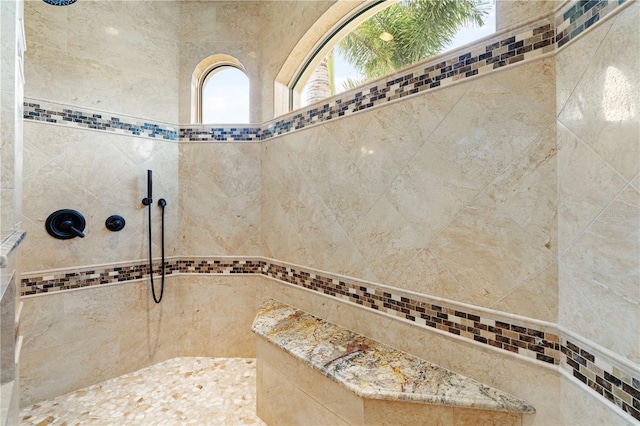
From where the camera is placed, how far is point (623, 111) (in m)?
0.85

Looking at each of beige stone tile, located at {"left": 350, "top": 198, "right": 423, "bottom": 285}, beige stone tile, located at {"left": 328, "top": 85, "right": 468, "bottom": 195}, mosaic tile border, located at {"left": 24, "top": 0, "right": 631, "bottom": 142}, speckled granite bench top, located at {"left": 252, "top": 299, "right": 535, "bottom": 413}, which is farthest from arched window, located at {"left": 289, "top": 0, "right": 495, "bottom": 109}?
speckled granite bench top, located at {"left": 252, "top": 299, "right": 535, "bottom": 413}

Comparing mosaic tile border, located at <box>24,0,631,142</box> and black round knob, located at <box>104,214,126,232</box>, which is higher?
mosaic tile border, located at <box>24,0,631,142</box>

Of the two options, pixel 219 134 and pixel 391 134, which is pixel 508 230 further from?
pixel 219 134

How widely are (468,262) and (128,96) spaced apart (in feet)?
8.39

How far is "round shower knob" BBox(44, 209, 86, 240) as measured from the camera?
192 cm

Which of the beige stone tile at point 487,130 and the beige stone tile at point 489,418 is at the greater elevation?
the beige stone tile at point 487,130

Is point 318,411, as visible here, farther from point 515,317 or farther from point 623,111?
point 623,111

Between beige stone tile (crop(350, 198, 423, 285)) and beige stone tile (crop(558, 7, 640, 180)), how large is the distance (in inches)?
29.9

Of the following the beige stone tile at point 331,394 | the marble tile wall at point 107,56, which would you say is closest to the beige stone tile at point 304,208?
the beige stone tile at point 331,394

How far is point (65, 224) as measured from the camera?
6.36ft

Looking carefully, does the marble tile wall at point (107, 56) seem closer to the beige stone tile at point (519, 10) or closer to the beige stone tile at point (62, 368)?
the beige stone tile at point (62, 368)

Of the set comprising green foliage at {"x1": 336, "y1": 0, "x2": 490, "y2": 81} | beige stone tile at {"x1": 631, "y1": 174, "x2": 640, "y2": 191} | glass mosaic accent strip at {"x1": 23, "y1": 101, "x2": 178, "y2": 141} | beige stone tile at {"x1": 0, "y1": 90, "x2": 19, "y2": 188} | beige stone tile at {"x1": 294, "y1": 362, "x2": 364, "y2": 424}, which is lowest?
beige stone tile at {"x1": 294, "y1": 362, "x2": 364, "y2": 424}

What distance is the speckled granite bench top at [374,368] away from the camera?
115cm

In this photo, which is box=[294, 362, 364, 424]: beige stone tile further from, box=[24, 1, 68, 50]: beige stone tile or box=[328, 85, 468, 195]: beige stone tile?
box=[24, 1, 68, 50]: beige stone tile
